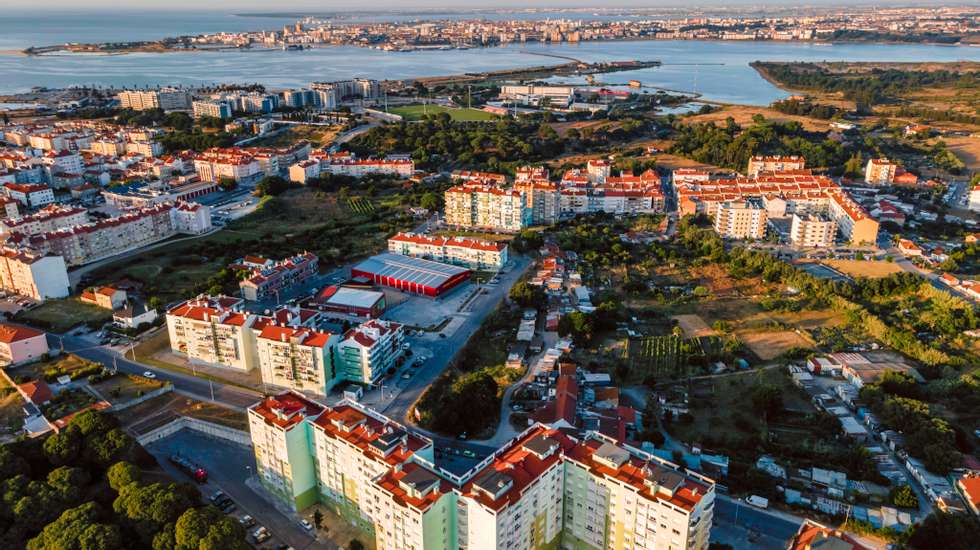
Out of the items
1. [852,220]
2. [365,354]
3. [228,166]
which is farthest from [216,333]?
[852,220]

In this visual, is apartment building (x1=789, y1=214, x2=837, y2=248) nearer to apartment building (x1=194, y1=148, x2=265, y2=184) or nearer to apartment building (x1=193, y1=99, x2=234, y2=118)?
apartment building (x1=194, y1=148, x2=265, y2=184)

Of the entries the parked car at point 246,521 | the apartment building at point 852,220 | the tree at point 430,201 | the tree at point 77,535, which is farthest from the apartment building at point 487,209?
the tree at point 77,535

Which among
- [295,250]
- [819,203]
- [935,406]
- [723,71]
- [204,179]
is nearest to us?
[935,406]

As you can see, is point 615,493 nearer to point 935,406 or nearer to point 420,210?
point 935,406

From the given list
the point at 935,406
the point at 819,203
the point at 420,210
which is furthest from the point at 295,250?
the point at 819,203

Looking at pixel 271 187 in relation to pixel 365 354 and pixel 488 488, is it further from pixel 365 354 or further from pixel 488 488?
pixel 488 488

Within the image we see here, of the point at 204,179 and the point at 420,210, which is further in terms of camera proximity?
the point at 204,179
